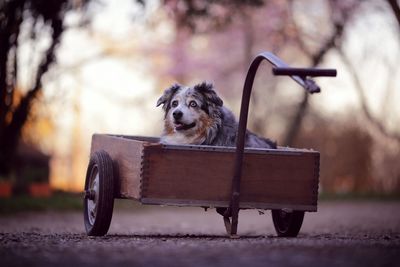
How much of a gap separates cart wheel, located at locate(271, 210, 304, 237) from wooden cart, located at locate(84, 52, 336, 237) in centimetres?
1

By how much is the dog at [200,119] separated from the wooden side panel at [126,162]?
1.82 ft

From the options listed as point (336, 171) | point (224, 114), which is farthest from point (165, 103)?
point (336, 171)

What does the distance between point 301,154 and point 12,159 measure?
10850mm

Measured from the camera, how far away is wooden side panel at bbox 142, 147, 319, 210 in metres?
6.88

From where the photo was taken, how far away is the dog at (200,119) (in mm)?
7684

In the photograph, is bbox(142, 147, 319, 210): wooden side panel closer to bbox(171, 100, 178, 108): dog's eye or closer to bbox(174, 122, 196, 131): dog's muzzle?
bbox(174, 122, 196, 131): dog's muzzle

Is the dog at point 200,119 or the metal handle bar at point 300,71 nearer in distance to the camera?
the metal handle bar at point 300,71

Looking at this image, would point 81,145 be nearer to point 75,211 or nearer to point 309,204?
point 75,211

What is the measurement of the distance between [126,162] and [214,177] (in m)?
0.83

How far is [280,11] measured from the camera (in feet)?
74.7

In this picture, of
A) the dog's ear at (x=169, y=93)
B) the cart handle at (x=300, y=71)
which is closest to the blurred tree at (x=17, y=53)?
the dog's ear at (x=169, y=93)

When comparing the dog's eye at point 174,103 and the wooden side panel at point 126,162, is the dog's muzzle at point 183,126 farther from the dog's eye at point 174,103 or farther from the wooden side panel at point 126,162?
the wooden side panel at point 126,162

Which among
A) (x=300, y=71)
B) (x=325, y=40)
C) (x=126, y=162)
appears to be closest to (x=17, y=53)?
(x=325, y=40)

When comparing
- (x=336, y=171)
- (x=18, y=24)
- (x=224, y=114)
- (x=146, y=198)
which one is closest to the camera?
(x=146, y=198)
